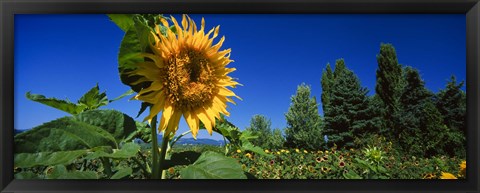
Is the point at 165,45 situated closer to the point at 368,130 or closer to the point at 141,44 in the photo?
the point at 141,44

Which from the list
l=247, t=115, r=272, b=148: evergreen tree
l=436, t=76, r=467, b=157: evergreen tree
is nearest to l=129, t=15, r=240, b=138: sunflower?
l=247, t=115, r=272, b=148: evergreen tree

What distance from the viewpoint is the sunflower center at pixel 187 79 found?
1.10 m

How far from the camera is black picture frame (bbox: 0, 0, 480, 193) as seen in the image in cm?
152

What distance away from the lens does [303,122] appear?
2.45 meters

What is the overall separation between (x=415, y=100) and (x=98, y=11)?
2121 millimetres

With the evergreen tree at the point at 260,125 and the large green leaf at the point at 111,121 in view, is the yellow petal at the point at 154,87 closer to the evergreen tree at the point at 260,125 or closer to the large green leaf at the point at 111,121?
the large green leaf at the point at 111,121

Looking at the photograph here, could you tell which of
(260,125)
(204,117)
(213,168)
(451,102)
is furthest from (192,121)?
(451,102)

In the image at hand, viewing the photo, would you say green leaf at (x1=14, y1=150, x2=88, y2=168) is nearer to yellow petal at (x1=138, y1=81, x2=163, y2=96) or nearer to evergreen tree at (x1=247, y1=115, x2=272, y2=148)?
yellow petal at (x1=138, y1=81, x2=163, y2=96)

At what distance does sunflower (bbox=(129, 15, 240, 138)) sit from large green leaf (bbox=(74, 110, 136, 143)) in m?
0.06

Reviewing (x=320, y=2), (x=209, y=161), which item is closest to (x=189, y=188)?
(x=209, y=161)

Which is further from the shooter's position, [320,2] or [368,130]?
[368,130]

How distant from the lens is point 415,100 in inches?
115

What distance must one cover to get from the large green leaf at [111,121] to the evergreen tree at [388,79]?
1.55 m

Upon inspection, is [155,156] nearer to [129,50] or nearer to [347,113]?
[129,50]
